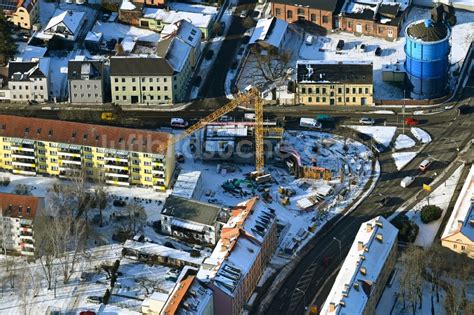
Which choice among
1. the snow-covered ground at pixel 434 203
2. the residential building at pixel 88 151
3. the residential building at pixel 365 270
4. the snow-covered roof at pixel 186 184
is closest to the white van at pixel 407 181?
the snow-covered ground at pixel 434 203

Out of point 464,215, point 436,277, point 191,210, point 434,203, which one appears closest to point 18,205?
point 191,210

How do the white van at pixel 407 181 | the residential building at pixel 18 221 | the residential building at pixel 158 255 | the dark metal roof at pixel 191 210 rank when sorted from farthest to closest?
the white van at pixel 407 181 < the dark metal roof at pixel 191 210 < the residential building at pixel 18 221 < the residential building at pixel 158 255

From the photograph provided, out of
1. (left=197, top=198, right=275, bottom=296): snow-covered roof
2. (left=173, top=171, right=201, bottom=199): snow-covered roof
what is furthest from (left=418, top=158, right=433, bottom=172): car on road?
(left=173, top=171, right=201, bottom=199): snow-covered roof

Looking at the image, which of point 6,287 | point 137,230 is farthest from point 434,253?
point 6,287

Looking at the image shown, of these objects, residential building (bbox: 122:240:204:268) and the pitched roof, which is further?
the pitched roof

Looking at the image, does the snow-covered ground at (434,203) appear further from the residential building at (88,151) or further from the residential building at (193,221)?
the residential building at (88,151)

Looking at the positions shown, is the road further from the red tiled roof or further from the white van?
the red tiled roof

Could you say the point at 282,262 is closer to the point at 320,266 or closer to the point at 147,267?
the point at 320,266
